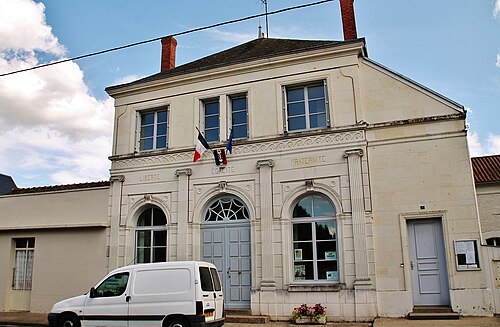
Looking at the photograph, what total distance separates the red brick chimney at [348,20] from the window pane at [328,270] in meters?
6.79

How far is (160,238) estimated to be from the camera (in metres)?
14.1

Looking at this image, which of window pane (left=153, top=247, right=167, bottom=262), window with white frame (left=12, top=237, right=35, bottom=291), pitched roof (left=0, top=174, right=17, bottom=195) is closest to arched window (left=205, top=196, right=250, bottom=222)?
window pane (left=153, top=247, right=167, bottom=262)

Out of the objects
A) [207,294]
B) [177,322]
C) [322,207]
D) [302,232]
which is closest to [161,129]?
[302,232]

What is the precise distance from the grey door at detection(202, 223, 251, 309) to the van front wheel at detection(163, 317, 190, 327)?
3.70 metres

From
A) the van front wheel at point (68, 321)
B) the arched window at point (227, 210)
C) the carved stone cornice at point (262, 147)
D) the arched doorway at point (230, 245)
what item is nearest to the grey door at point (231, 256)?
the arched doorway at point (230, 245)

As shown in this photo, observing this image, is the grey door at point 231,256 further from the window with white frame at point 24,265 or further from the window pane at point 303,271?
the window with white frame at point 24,265

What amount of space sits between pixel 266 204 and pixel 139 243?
15.0ft

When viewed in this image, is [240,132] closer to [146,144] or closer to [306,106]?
[306,106]

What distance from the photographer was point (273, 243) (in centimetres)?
1242

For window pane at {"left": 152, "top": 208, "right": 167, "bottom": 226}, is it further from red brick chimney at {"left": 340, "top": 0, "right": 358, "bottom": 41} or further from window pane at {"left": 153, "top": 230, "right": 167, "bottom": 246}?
red brick chimney at {"left": 340, "top": 0, "right": 358, "bottom": 41}

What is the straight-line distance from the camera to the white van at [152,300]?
9203 mm

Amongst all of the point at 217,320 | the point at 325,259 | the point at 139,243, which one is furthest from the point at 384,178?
the point at 139,243

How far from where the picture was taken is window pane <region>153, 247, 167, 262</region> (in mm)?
13870

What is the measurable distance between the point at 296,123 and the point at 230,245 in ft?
13.4
